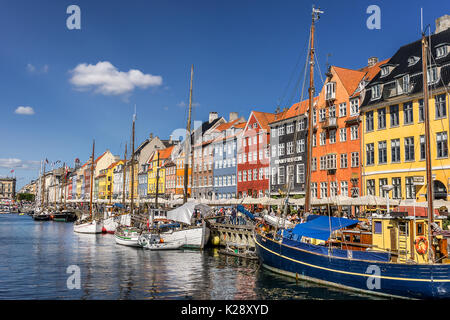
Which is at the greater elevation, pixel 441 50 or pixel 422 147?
pixel 441 50

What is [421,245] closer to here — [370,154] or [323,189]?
[370,154]

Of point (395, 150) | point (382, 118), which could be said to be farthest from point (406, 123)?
point (382, 118)

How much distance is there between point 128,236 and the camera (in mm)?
47656

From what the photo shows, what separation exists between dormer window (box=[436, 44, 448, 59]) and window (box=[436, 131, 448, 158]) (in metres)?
7.94

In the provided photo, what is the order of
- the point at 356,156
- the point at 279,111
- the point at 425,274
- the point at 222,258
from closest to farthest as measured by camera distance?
1. the point at 425,274
2. the point at 222,258
3. the point at 356,156
4. the point at 279,111

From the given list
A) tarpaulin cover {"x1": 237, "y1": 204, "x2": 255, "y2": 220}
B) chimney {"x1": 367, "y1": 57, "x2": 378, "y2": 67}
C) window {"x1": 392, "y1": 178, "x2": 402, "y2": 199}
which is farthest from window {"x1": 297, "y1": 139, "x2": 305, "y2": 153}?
tarpaulin cover {"x1": 237, "y1": 204, "x2": 255, "y2": 220}

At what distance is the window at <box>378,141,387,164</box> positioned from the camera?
4593cm

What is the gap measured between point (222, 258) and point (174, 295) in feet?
49.2

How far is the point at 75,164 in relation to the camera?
19600 centimetres

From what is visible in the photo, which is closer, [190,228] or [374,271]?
[374,271]

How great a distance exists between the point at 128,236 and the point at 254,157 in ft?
92.7

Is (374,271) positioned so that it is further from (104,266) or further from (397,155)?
(397,155)

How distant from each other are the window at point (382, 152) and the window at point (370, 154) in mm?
991

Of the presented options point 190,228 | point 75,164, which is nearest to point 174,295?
point 190,228
